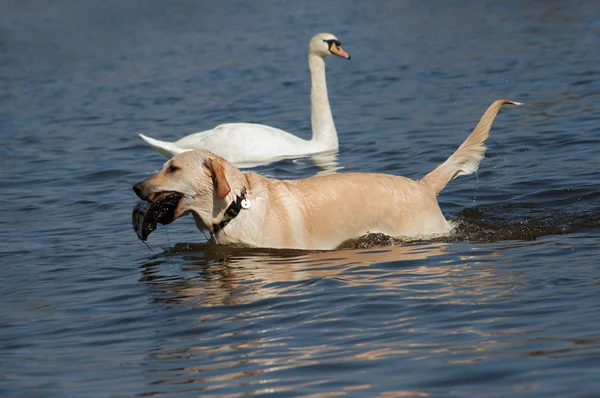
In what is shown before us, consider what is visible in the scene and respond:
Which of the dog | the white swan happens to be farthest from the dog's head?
the white swan

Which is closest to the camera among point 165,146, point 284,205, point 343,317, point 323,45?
point 343,317

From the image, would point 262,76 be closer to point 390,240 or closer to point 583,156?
point 583,156

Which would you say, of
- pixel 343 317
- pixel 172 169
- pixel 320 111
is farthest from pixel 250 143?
pixel 343 317

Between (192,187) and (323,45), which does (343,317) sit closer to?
(192,187)

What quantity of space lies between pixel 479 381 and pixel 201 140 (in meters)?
8.49

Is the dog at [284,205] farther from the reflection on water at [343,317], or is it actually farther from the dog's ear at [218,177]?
the reflection on water at [343,317]

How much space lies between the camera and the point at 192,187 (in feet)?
26.5

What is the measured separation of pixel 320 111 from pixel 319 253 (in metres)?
5.90

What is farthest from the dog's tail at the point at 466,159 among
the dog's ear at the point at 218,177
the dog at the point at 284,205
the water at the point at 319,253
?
the dog's ear at the point at 218,177

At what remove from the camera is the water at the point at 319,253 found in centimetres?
585

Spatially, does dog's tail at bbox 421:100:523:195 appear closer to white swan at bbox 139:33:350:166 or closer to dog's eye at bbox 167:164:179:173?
dog's eye at bbox 167:164:179:173

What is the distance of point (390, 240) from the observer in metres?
8.49

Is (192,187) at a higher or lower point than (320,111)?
lower

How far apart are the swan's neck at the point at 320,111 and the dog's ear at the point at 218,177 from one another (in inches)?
231
